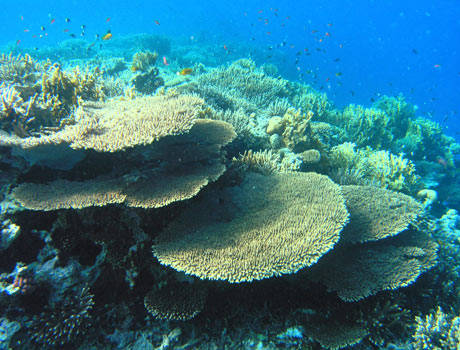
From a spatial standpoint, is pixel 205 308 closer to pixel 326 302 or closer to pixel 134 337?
pixel 134 337

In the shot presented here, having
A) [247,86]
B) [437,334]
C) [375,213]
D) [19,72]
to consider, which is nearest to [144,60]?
[247,86]

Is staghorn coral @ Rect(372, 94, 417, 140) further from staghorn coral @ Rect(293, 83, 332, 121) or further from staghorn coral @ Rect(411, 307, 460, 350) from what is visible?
staghorn coral @ Rect(411, 307, 460, 350)

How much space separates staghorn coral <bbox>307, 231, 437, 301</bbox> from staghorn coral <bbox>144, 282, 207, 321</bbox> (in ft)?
5.00

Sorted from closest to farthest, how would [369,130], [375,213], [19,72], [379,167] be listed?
[375,213] → [19,72] → [379,167] → [369,130]

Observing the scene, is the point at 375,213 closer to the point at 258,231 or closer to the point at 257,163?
the point at 257,163

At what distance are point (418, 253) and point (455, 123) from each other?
292 ft

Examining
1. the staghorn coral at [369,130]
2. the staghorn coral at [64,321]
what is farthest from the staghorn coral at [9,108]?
the staghorn coral at [369,130]

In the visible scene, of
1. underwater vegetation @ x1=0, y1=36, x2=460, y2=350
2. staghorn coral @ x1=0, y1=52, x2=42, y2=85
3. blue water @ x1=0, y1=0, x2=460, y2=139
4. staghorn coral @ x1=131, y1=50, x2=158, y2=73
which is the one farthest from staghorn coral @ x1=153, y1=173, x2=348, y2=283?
blue water @ x1=0, y1=0, x2=460, y2=139

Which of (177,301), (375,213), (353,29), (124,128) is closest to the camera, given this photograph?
(177,301)

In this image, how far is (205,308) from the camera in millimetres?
Result: 3162

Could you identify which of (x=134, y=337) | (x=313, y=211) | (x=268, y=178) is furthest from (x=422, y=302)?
(x=134, y=337)

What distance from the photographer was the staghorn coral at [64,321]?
8.70 ft

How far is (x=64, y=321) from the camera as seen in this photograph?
2.73 meters

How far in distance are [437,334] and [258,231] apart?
2.66 metres
